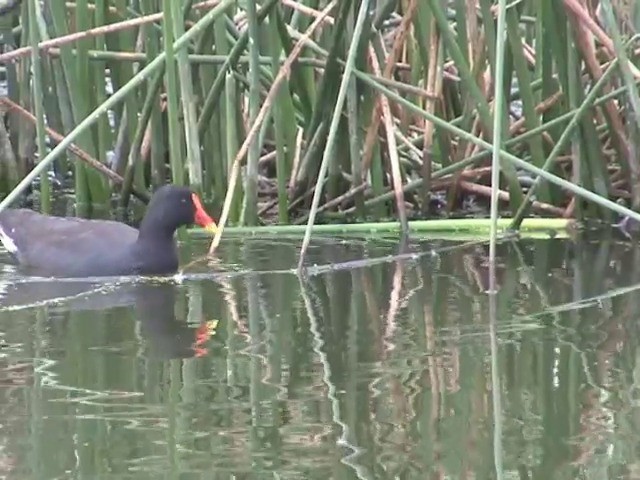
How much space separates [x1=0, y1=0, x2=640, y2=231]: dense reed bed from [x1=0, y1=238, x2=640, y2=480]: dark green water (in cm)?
55

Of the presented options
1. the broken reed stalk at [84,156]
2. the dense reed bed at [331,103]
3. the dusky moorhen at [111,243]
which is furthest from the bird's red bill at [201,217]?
the broken reed stalk at [84,156]

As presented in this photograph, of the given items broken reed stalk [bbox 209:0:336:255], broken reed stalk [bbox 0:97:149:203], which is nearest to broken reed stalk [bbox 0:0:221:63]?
broken reed stalk [bbox 0:97:149:203]

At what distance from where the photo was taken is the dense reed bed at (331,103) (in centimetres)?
611

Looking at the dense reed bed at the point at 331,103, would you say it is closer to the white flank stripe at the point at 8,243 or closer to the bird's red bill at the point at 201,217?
the bird's red bill at the point at 201,217

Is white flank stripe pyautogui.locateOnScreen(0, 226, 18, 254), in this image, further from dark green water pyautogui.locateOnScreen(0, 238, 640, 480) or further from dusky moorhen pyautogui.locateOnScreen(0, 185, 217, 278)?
dark green water pyautogui.locateOnScreen(0, 238, 640, 480)

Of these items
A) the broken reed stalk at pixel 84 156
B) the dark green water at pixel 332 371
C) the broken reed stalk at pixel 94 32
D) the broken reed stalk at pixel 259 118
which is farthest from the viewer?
the broken reed stalk at pixel 84 156

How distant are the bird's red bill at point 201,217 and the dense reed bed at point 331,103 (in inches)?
4.8

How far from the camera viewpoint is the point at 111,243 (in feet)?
20.0

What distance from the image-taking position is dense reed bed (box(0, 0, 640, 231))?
241 inches

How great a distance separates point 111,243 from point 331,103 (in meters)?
1.09

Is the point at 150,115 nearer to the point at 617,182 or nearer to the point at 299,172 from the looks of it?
the point at 299,172

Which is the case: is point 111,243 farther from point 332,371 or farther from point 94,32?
point 332,371

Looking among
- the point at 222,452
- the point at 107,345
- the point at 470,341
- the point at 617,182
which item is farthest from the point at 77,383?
the point at 617,182

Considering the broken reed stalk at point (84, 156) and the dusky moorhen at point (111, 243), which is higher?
the broken reed stalk at point (84, 156)
